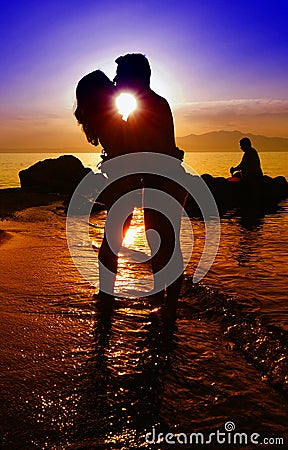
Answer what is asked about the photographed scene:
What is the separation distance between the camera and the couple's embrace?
445 centimetres

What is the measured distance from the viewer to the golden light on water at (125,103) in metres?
4.51

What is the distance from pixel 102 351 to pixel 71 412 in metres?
0.95

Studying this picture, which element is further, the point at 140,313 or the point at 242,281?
the point at 242,281

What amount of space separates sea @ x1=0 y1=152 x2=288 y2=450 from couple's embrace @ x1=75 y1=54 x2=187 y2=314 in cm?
67

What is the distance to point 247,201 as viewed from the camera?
1820 cm

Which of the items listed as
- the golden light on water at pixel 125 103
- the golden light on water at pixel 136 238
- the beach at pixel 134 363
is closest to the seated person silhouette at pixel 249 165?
the golden light on water at pixel 136 238

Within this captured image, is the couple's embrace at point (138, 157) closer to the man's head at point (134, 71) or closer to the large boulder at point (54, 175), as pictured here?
the man's head at point (134, 71)

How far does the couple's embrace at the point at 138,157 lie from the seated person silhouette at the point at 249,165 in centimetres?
1194

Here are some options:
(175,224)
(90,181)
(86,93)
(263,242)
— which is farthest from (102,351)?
(90,181)

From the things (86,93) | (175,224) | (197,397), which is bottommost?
(197,397)

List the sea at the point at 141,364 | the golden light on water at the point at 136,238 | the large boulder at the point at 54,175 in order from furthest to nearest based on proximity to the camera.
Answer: the large boulder at the point at 54,175
the golden light on water at the point at 136,238
the sea at the point at 141,364

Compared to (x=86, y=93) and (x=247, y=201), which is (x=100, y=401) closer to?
(x=86, y=93)

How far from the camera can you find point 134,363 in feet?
11.3

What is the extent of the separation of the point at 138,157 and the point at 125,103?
0.60 meters
